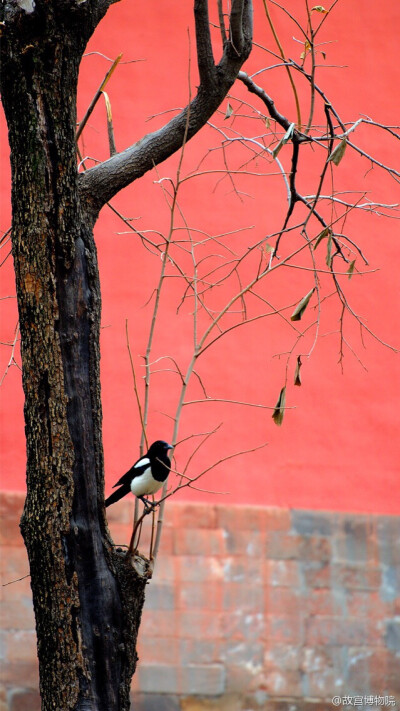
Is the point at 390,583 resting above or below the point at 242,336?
below

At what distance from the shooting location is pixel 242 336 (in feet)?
16.0

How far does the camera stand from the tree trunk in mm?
2246

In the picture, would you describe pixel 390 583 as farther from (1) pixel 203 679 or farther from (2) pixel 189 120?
(2) pixel 189 120

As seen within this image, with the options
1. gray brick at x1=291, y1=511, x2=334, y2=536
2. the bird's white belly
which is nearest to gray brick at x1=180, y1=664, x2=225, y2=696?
gray brick at x1=291, y1=511, x2=334, y2=536

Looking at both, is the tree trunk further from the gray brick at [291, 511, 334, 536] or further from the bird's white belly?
the gray brick at [291, 511, 334, 536]

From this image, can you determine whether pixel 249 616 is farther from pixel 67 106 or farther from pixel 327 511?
pixel 67 106

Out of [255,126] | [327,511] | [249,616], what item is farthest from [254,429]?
[255,126]

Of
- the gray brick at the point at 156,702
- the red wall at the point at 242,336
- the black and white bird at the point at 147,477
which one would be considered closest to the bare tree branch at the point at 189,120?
the black and white bird at the point at 147,477

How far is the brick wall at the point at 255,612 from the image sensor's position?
4.73 m

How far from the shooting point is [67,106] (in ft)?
7.53

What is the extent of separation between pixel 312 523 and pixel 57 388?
2878mm

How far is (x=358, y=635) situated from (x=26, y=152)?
3.48 m

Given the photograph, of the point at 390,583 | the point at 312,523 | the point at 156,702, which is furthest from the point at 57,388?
the point at 390,583

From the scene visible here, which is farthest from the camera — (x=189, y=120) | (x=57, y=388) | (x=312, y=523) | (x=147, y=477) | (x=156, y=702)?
(x=312, y=523)
